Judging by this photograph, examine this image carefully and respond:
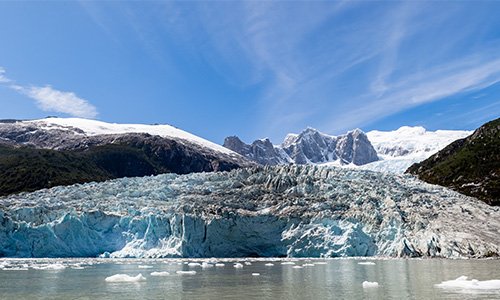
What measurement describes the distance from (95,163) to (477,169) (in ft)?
347

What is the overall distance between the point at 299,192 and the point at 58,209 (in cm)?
2445

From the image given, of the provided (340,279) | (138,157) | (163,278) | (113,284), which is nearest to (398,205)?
(340,279)

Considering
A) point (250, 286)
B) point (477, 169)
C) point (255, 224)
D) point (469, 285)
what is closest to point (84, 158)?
point (477, 169)

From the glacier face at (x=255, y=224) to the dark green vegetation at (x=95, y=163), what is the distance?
58.1m

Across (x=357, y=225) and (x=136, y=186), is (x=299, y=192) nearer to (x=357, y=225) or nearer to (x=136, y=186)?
(x=357, y=225)

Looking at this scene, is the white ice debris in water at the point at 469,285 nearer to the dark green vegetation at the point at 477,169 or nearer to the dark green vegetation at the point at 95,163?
the dark green vegetation at the point at 477,169

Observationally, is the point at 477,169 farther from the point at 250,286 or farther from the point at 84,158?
the point at 84,158

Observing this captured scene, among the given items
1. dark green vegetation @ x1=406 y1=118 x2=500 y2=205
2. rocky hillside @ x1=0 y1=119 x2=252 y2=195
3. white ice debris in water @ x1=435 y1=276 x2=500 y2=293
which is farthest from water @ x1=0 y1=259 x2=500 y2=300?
rocky hillside @ x1=0 y1=119 x2=252 y2=195

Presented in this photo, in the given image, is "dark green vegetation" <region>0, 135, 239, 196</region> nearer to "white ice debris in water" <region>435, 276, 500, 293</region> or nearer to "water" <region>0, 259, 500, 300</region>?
"water" <region>0, 259, 500, 300</region>

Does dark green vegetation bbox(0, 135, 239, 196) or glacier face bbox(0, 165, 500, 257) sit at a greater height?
dark green vegetation bbox(0, 135, 239, 196)

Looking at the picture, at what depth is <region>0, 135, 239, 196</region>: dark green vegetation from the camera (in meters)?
110

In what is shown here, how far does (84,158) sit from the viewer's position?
14250 centimetres

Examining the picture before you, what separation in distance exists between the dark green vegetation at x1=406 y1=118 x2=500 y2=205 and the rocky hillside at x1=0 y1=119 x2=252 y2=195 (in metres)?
78.3

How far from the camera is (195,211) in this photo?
45688mm
